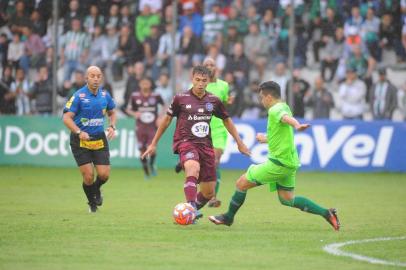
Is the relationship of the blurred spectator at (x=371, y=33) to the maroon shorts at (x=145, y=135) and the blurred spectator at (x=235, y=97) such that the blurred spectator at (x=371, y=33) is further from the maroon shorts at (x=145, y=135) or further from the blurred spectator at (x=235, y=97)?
the maroon shorts at (x=145, y=135)

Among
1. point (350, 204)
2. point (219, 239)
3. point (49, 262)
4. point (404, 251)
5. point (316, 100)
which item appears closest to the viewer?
point (49, 262)

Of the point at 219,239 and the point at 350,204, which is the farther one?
the point at 350,204

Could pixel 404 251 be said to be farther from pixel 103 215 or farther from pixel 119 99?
pixel 119 99

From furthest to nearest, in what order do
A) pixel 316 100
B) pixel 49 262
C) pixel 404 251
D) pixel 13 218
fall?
1. pixel 316 100
2. pixel 13 218
3. pixel 404 251
4. pixel 49 262

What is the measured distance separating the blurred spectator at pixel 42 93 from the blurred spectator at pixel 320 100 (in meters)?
6.82

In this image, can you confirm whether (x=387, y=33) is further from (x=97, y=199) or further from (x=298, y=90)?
(x=97, y=199)

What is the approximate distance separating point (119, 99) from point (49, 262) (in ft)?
52.7

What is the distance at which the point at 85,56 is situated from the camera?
24.7 m

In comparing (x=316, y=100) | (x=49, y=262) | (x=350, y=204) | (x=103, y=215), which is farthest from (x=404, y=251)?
(x=316, y=100)

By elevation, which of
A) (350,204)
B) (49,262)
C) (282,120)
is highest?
(282,120)

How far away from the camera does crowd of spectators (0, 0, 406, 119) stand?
2355 centimetres

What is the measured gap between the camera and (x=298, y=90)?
23.5 meters

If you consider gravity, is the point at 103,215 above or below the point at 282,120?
below

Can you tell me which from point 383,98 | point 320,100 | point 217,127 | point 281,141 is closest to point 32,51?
point 320,100
